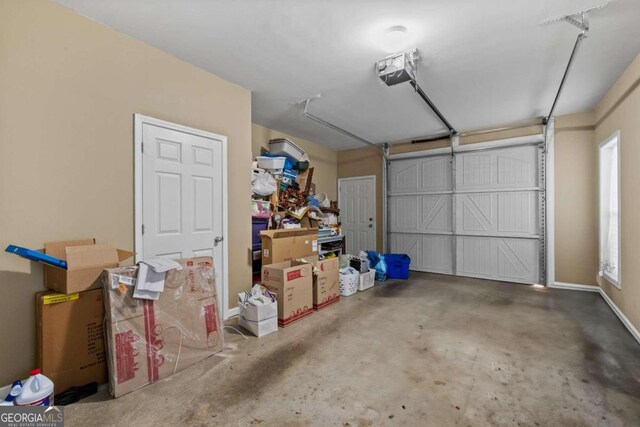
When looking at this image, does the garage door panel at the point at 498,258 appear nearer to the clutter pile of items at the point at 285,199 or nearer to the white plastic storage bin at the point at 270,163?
the clutter pile of items at the point at 285,199

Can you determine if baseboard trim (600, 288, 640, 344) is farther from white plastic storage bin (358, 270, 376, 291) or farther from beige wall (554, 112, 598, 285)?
white plastic storage bin (358, 270, 376, 291)

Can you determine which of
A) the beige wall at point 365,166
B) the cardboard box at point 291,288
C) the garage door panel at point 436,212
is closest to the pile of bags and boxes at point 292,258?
the cardboard box at point 291,288

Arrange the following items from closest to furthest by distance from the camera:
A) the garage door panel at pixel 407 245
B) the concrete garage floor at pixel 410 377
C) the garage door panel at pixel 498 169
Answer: the concrete garage floor at pixel 410 377, the garage door panel at pixel 498 169, the garage door panel at pixel 407 245

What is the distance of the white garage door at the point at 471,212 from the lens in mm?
4871

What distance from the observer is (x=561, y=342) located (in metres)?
2.72

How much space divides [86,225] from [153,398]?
1.38 m

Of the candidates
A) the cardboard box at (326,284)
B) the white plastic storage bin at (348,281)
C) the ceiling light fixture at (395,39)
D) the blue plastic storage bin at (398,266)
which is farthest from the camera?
the blue plastic storage bin at (398,266)

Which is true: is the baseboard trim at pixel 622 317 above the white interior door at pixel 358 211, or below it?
below

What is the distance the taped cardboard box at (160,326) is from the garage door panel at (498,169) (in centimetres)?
474

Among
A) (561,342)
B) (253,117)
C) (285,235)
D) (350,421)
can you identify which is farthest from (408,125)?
(350,421)

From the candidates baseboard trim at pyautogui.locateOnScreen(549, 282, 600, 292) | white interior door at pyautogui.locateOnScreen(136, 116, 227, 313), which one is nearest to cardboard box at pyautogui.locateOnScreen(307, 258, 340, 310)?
white interior door at pyautogui.locateOnScreen(136, 116, 227, 313)

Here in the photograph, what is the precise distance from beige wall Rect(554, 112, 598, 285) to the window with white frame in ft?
0.89

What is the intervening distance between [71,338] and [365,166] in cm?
566

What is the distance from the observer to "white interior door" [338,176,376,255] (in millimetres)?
6492
